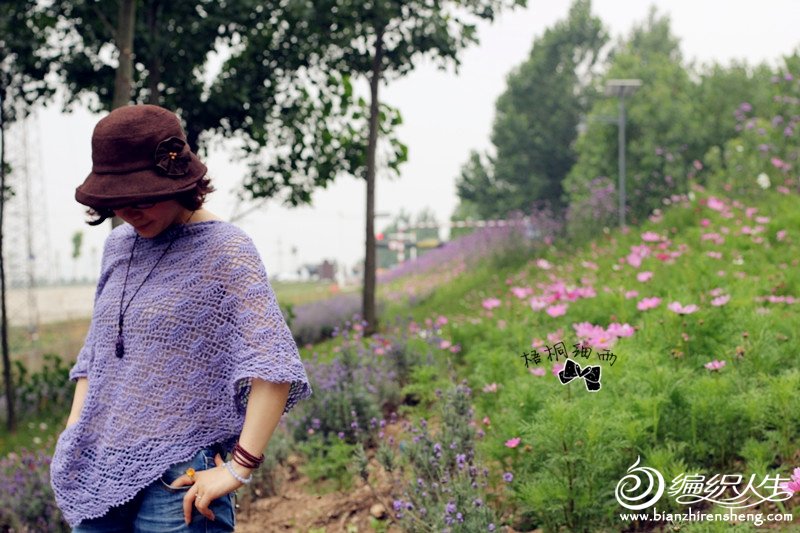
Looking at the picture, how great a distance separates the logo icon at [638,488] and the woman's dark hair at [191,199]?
1.91 meters

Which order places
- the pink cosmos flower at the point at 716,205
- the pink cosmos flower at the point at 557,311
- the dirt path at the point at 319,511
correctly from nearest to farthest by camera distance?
the dirt path at the point at 319,511 → the pink cosmos flower at the point at 557,311 → the pink cosmos flower at the point at 716,205

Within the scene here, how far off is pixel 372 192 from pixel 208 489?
8.64m

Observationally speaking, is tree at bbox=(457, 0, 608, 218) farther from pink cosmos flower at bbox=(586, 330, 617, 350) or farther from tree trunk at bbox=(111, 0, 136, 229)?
pink cosmos flower at bbox=(586, 330, 617, 350)

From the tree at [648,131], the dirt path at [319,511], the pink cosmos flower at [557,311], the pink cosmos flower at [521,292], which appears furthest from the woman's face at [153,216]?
the tree at [648,131]

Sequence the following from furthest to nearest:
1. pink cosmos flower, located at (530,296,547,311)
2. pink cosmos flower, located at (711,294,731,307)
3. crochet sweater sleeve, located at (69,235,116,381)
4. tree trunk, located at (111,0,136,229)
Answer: tree trunk, located at (111,0,136,229) → pink cosmos flower, located at (530,296,547,311) → pink cosmos flower, located at (711,294,731,307) → crochet sweater sleeve, located at (69,235,116,381)

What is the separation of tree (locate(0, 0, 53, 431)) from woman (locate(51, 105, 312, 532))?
7.54m

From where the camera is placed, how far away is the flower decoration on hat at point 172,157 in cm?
215

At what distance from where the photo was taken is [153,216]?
7.28ft

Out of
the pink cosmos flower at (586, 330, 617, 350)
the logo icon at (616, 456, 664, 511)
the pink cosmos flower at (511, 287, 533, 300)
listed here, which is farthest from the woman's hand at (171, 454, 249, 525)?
the pink cosmos flower at (511, 287, 533, 300)

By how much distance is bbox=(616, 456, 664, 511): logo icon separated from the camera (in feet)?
10.6

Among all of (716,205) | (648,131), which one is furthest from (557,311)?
(648,131)

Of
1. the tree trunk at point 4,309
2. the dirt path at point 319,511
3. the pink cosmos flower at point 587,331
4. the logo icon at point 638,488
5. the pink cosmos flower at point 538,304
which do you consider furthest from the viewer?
the tree trunk at point 4,309

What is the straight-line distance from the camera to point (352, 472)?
445 centimetres

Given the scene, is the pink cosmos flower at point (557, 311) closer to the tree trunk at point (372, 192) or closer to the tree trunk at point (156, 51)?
the tree trunk at point (372, 192)
